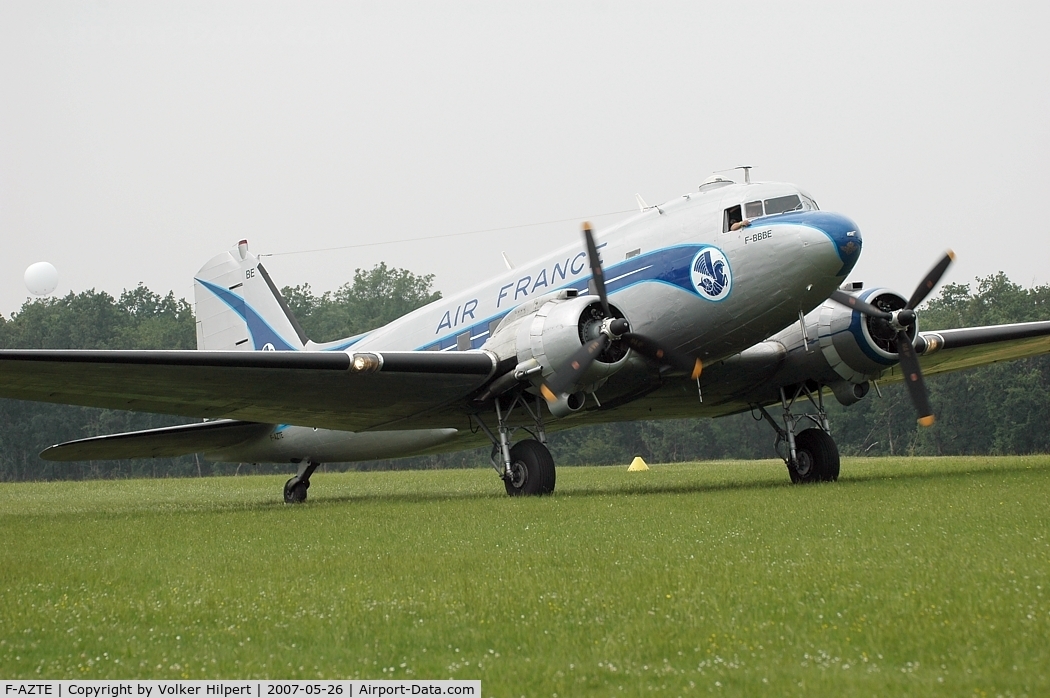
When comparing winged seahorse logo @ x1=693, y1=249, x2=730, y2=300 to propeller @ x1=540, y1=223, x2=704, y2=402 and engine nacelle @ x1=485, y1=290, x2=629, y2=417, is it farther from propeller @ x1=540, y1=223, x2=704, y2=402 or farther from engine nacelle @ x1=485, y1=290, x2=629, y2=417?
engine nacelle @ x1=485, y1=290, x2=629, y2=417

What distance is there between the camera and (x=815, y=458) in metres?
19.3

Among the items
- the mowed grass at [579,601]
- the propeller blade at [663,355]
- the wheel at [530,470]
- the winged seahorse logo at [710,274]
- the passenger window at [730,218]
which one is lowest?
the wheel at [530,470]

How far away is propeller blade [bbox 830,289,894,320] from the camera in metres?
17.8

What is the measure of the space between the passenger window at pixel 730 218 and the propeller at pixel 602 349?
1.94 m

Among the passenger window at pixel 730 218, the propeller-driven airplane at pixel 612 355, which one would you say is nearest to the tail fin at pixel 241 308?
the propeller-driven airplane at pixel 612 355

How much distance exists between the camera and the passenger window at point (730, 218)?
16.6 meters

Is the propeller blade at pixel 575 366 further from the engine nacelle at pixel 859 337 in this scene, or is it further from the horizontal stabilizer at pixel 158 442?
the horizontal stabilizer at pixel 158 442

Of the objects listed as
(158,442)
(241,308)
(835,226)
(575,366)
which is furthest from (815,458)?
(241,308)

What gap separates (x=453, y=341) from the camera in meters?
20.5

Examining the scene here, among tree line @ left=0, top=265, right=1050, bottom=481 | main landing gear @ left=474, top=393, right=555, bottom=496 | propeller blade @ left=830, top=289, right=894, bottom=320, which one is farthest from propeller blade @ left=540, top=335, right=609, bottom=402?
tree line @ left=0, top=265, right=1050, bottom=481

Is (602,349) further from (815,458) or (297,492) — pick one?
(297,492)

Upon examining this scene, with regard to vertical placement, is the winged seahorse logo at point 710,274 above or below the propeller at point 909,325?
above

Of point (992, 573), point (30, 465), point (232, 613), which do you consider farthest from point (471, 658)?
point (30, 465)

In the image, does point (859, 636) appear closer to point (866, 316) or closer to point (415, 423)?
point (866, 316)
